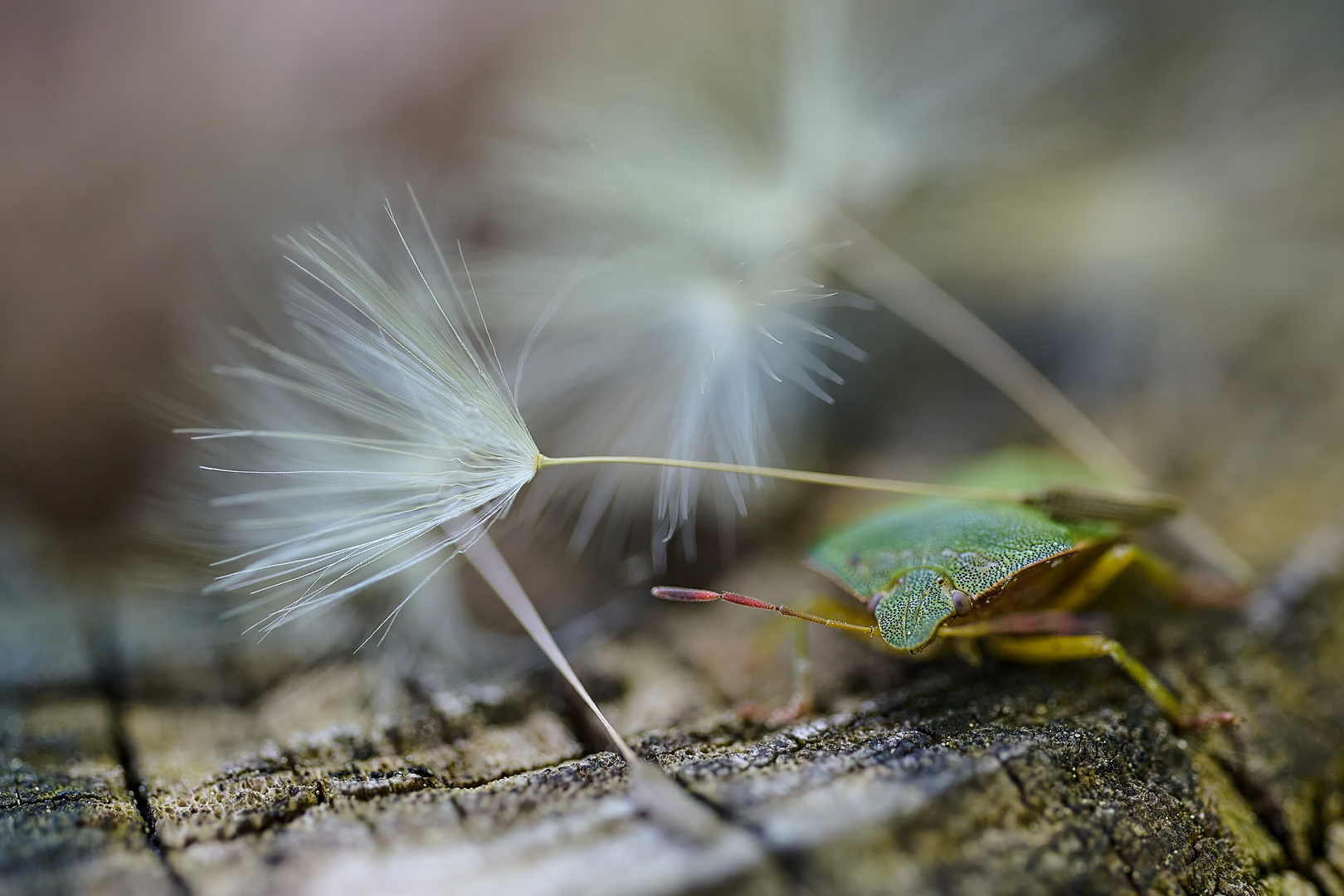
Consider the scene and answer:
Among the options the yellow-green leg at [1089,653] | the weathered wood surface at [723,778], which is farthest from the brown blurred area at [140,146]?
the yellow-green leg at [1089,653]

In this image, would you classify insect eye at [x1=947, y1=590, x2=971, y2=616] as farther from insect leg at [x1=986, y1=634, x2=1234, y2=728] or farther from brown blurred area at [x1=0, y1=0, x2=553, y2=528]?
brown blurred area at [x1=0, y1=0, x2=553, y2=528]

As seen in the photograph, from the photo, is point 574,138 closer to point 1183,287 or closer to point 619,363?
point 619,363

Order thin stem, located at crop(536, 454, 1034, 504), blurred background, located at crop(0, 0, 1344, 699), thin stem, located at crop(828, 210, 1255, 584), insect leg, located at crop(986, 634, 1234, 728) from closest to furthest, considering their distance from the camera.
A: 1. thin stem, located at crop(536, 454, 1034, 504)
2. insect leg, located at crop(986, 634, 1234, 728)
3. blurred background, located at crop(0, 0, 1344, 699)
4. thin stem, located at crop(828, 210, 1255, 584)

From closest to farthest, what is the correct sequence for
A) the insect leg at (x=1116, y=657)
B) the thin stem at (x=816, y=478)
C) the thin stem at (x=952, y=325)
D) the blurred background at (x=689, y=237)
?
the thin stem at (x=816, y=478) < the insect leg at (x=1116, y=657) < the blurred background at (x=689, y=237) < the thin stem at (x=952, y=325)

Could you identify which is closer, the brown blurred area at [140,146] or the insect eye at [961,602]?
the insect eye at [961,602]

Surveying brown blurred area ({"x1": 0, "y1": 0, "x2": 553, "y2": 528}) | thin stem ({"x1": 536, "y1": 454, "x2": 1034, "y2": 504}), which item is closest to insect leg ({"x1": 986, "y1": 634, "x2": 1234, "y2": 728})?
thin stem ({"x1": 536, "y1": 454, "x2": 1034, "y2": 504})

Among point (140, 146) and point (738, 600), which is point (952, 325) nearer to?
point (738, 600)

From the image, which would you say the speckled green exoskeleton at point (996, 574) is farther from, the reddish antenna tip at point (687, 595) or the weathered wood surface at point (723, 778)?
the weathered wood surface at point (723, 778)
